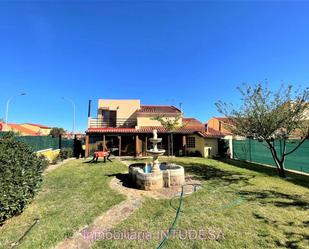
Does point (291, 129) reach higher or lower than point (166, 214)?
higher

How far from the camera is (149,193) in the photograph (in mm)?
8789

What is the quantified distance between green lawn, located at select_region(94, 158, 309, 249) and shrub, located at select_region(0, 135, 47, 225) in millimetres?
2684

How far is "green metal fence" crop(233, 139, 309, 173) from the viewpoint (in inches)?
553

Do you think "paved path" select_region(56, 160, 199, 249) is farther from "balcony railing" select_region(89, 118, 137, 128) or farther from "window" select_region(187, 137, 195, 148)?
"balcony railing" select_region(89, 118, 137, 128)

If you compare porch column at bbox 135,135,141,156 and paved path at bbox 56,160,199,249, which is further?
porch column at bbox 135,135,141,156

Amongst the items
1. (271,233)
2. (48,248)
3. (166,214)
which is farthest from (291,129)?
(48,248)

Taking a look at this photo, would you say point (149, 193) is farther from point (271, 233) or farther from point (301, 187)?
point (301, 187)

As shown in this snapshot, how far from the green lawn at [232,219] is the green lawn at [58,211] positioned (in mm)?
1179

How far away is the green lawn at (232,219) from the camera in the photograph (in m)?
4.79

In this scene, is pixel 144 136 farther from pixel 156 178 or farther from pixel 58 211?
pixel 58 211

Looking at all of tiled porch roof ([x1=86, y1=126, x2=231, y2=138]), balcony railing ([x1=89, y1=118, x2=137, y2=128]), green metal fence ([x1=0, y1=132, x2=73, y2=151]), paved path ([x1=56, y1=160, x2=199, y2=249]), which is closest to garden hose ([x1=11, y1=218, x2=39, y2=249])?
paved path ([x1=56, y1=160, x2=199, y2=249])

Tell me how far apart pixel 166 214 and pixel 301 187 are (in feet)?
25.5

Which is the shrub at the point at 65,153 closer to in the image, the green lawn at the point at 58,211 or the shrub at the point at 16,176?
the green lawn at the point at 58,211

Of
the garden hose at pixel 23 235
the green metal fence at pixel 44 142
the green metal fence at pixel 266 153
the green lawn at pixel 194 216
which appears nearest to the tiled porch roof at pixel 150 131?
the green metal fence at pixel 266 153
